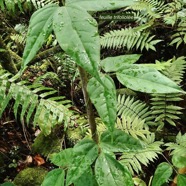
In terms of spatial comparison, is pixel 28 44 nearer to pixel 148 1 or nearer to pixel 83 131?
pixel 83 131

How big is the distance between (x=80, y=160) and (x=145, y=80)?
0.33 m

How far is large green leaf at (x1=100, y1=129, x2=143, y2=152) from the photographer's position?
36.6 inches

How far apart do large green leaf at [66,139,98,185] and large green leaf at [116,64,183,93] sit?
0.87 ft

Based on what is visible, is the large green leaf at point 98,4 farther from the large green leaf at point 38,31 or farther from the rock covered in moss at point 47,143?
the rock covered in moss at point 47,143

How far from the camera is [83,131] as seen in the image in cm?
233

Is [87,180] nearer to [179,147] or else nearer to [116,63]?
[116,63]

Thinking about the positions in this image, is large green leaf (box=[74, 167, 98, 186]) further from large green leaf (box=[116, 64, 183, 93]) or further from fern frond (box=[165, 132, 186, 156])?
fern frond (box=[165, 132, 186, 156])

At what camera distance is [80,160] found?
2.97 feet

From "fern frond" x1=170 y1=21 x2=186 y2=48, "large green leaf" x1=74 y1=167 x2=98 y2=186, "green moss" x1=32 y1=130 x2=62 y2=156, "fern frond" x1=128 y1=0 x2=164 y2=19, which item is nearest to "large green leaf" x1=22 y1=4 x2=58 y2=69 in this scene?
"large green leaf" x1=74 y1=167 x2=98 y2=186

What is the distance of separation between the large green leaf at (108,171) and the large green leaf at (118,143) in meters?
0.04

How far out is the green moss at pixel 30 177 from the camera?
90.7 inches

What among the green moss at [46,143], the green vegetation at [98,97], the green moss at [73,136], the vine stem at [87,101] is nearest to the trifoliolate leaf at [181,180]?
the green vegetation at [98,97]

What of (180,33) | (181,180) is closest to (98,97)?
(181,180)

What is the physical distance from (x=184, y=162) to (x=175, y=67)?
45.5 inches
